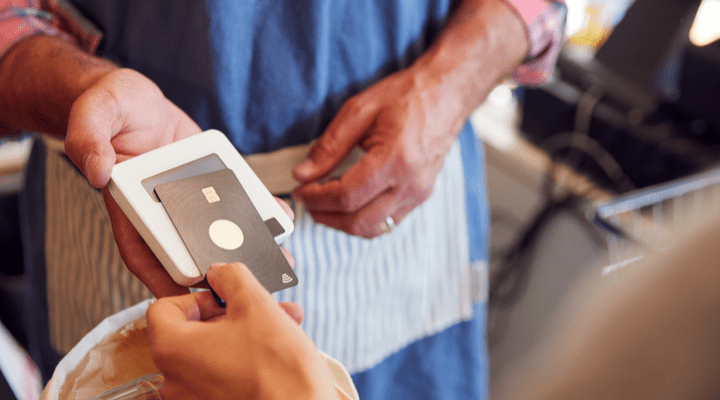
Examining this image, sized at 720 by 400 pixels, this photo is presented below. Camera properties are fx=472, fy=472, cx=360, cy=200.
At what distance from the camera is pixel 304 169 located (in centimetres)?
45

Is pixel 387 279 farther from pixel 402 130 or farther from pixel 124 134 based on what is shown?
pixel 124 134

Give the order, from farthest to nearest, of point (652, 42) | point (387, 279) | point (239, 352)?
1. point (652, 42)
2. point (387, 279)
3. point (239, 352)

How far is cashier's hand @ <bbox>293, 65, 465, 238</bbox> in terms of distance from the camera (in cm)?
44

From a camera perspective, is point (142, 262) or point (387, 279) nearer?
point (142, 262)

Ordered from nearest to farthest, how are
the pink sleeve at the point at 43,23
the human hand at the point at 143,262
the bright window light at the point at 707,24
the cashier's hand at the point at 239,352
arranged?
the cashier's hand at the point at 239,352, the human hand at the point at 143,262, the pink sleeve at the point at 43,23, the bright window light at the point at 707,24

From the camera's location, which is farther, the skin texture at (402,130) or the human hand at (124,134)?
the skin texture at (402,130)

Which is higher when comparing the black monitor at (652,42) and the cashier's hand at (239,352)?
the cashier's hand at (239,352)

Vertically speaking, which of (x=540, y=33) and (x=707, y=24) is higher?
(x=540, y=33)

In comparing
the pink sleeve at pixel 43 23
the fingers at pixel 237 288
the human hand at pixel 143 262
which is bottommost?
the human hand at pixel 143 262

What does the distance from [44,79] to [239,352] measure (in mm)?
319

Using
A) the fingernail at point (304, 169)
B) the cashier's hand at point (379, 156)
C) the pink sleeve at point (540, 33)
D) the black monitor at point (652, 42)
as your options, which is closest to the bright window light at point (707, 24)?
the black monitor at point (652, 42)

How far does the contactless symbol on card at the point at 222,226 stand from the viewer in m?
0.29

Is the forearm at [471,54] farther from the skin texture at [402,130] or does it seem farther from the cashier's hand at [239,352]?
the cashier's hand at [239,352]

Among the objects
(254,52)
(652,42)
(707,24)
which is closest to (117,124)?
(254,52)
